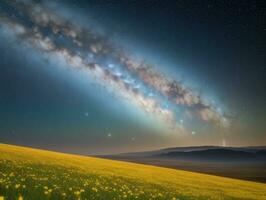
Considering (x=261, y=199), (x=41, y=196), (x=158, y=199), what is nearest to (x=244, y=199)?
(x=261, y=199)

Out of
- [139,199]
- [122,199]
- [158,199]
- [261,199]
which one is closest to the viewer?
[122,199]

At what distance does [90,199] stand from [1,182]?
2.24 metres

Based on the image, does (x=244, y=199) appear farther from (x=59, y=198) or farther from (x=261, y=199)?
(x=59, y=198)

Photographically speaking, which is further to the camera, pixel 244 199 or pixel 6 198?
pixel 244 199

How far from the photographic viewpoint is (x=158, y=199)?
11328 mm

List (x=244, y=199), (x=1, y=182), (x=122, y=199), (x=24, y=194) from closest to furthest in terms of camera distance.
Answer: (x=24, y=194) → (x=1, y=182) → (x=122, y=199) → (x=244, y=199)

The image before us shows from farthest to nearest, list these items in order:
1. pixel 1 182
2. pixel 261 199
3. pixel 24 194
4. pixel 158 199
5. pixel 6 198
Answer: pixel 261 199 < pixel 158 199 < pixel 1 182 < pixel 24 194 < pixel 6 198

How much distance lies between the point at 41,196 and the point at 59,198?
0.47 m

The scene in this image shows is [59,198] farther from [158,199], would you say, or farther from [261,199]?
[261,199]

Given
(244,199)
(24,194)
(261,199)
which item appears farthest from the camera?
(261,199)

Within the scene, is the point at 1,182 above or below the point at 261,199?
above

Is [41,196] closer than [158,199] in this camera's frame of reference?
Yes

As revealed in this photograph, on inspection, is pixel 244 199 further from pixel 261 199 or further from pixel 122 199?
pixel 122 199

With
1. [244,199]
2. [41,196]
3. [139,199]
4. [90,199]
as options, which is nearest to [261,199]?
[244,199]
